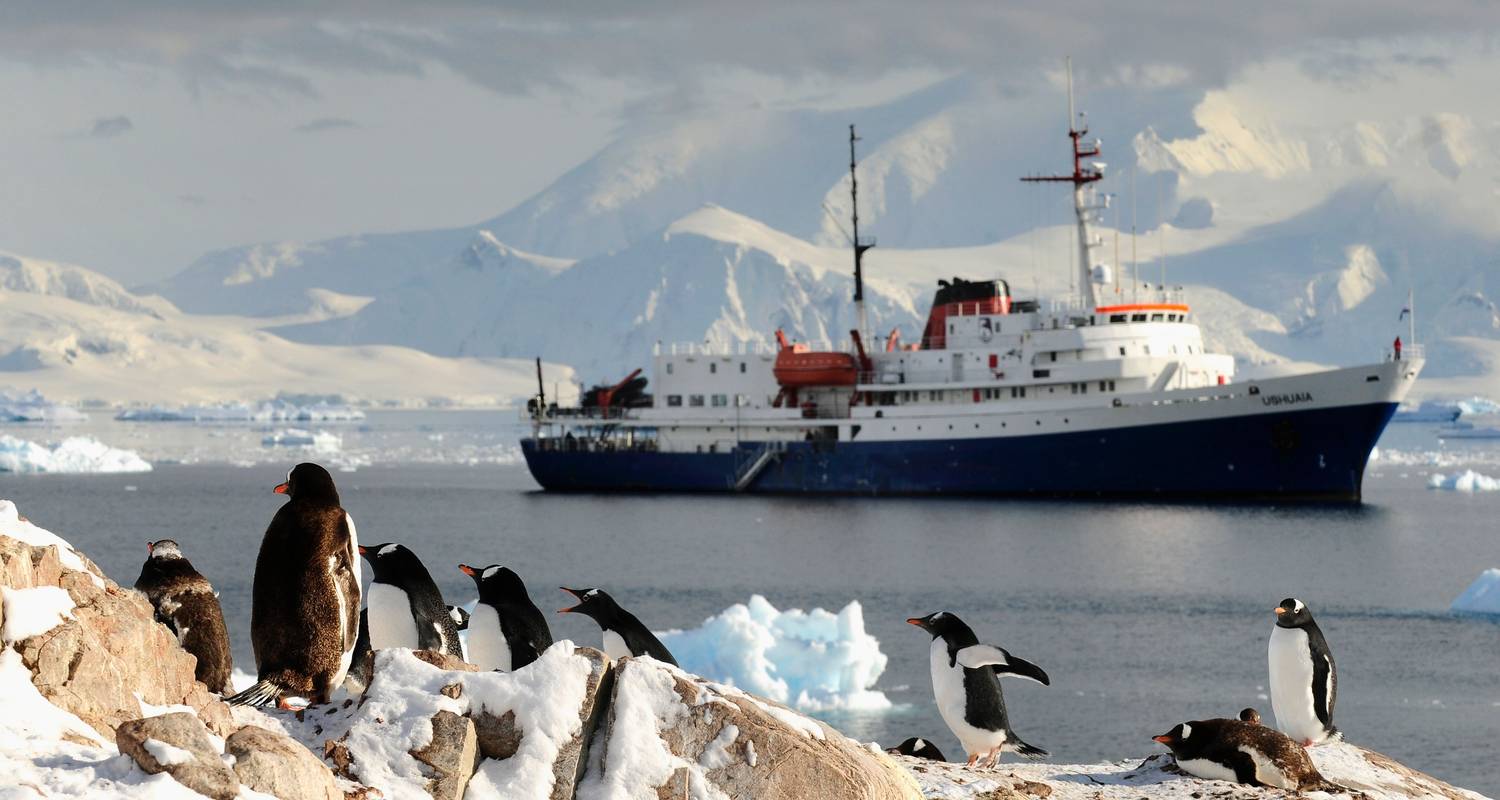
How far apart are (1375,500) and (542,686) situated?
196 feet

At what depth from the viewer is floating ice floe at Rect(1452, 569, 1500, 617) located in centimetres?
3412

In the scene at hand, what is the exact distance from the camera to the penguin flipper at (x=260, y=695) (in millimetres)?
7184

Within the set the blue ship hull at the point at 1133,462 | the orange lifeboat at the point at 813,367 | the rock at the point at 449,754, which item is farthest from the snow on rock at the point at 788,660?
the orange lifeboat at the point at 813,367

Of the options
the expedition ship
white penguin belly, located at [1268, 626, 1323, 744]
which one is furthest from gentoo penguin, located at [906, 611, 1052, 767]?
the expedition ship

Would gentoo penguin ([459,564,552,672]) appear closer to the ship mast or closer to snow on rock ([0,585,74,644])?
snow on rock ([0,585,74,644])

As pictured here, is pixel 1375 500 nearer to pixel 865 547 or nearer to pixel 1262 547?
pixel 1262 547

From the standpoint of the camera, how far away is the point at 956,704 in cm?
1083

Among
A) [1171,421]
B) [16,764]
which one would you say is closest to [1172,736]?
[16,764]

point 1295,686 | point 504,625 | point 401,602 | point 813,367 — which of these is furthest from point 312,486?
point 813,367

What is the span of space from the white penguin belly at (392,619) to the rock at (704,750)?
1.98 m

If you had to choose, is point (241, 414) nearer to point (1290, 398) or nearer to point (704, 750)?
point (1290, 398)

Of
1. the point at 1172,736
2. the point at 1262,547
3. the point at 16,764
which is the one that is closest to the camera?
the point at 16,764

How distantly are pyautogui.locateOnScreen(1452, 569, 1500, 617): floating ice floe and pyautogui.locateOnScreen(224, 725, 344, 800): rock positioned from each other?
3128 centimetres

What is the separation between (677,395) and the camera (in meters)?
66.4
